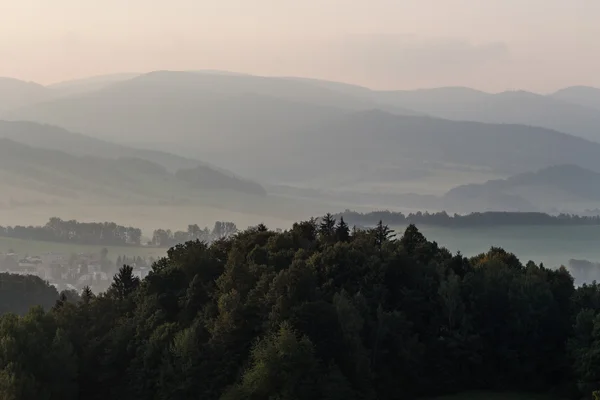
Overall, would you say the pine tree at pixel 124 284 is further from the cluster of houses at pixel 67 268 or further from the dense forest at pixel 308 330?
the cluster of houses at pixel 67 268

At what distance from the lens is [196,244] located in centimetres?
5019

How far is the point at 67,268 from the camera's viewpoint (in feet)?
513

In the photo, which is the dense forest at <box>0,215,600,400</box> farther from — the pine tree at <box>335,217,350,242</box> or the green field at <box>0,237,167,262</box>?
the green field at <box>0,237,167,262</box>

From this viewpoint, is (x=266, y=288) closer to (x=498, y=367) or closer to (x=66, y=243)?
(x=498, y=367)

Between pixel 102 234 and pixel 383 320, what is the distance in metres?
162

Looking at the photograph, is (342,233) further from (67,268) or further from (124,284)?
(67,268)

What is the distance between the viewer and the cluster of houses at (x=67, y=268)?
476ft

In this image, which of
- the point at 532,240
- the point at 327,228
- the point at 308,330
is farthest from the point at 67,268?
the point at 308,330

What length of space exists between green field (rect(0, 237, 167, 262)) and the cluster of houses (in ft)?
14.4

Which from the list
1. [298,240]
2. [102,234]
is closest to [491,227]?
[102,234]

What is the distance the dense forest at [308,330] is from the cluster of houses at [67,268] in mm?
92475

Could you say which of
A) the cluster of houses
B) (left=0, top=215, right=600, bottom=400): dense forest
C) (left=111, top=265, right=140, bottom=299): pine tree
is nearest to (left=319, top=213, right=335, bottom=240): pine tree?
(left=0, top=215, right=600, bottom=400): dense forest

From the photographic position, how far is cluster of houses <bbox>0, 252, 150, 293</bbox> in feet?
476

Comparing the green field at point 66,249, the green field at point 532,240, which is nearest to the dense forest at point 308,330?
the green field at point 532,240
